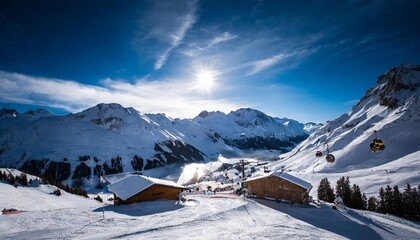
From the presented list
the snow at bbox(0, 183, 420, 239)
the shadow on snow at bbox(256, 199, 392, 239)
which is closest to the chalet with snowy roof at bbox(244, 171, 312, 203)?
the shadow on snow at bbox(256, 199, 392, 239)

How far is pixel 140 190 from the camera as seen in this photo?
4216 centimetres

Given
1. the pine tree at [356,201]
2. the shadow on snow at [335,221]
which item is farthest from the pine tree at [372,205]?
the shadow on snow at [335,221]

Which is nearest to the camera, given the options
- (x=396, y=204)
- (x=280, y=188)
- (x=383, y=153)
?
(x=280, y=188)

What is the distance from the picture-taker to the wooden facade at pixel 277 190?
42.6 m

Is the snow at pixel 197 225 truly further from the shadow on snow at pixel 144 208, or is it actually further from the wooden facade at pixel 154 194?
the wooden facade at pixel 154 194

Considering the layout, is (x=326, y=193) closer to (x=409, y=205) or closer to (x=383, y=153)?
(x=409, y=205)

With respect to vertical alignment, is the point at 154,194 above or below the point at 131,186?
below

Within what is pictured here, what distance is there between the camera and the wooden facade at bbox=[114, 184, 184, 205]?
139 feet

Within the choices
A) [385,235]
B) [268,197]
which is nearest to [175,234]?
[385,235]

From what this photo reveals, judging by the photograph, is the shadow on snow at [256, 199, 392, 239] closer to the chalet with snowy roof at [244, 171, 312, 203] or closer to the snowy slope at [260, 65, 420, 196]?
the chalet with snowy roof at [244, 171, 312, 203]

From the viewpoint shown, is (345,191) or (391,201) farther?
Answer: (345,191)

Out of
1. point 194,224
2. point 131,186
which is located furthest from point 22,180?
point 194,224

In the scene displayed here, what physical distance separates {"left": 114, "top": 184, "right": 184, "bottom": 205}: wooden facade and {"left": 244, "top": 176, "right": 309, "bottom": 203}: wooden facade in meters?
13.3

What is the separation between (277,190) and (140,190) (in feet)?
72.3
